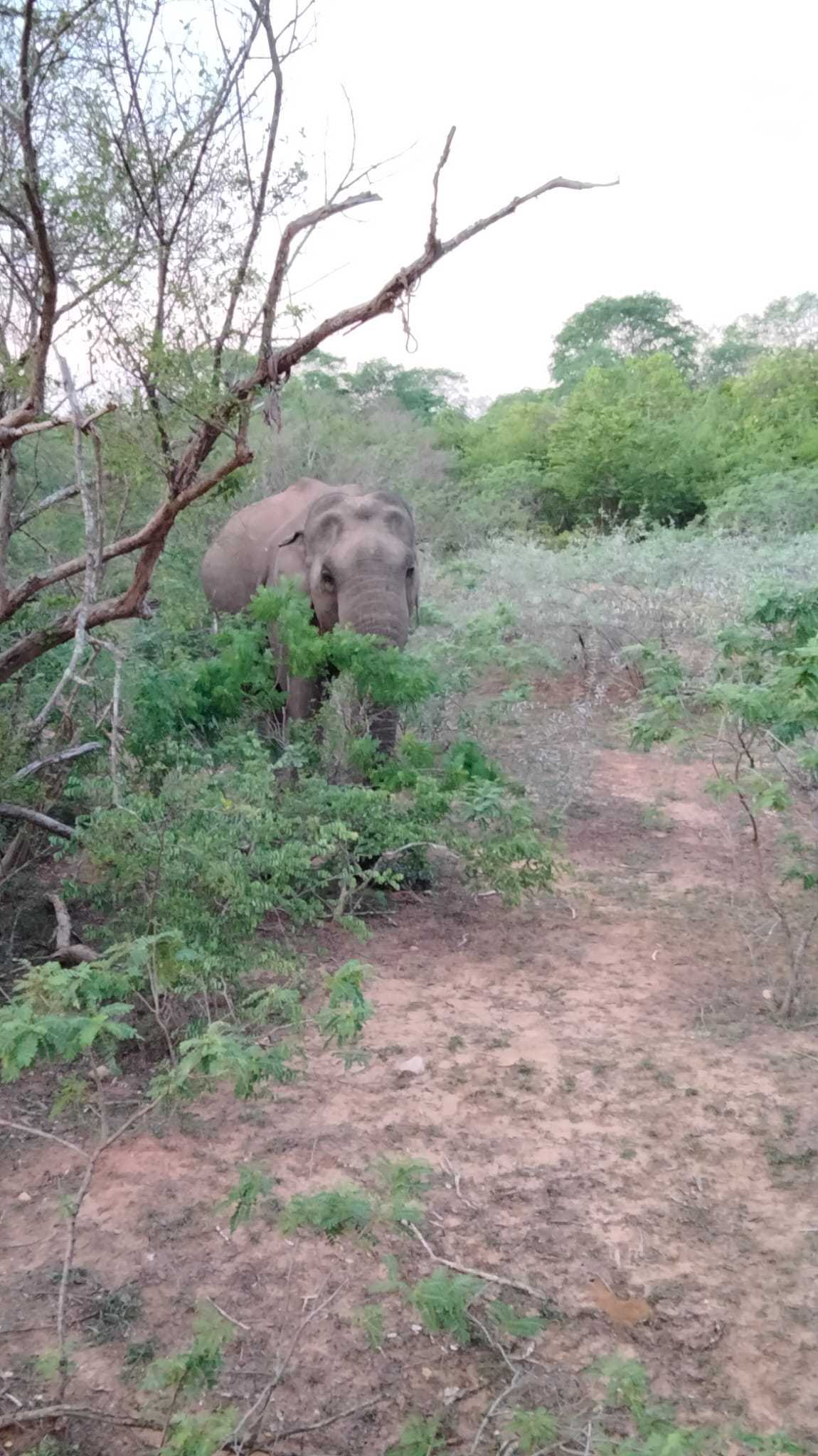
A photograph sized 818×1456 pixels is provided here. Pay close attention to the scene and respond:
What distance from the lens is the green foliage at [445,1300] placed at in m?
2.16

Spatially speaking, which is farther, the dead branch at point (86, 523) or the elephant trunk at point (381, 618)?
the elephant trunk at point (381, 618)

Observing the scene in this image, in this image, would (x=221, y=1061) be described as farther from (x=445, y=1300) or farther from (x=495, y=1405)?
(x=495, y=1405)

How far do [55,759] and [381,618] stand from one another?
2103mm

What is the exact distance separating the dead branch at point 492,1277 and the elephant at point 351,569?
3.00 m

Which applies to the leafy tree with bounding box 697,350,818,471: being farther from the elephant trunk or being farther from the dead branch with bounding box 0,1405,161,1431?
the dead branch with bounding box 0,1405,161,1431

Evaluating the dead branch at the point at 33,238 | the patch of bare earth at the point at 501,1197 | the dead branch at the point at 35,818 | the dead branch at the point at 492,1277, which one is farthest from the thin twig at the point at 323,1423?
the dead branch at the point at 33,238

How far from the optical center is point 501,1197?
3.21 meters

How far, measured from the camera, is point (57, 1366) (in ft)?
7.02

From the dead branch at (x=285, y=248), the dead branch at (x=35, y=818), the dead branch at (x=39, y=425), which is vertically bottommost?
the dead branch at (x=35, y=818)

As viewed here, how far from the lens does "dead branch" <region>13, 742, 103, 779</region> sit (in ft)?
14.3

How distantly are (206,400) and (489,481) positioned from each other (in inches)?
638

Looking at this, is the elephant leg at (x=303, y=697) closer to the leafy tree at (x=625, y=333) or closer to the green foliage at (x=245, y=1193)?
the green foliage at (x=245, y=1193)

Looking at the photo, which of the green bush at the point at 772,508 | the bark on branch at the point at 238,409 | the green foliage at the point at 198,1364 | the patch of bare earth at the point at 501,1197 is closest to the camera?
the green foliage at the point at 198,1364

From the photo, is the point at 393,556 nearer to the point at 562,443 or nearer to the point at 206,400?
the point at 206,400
